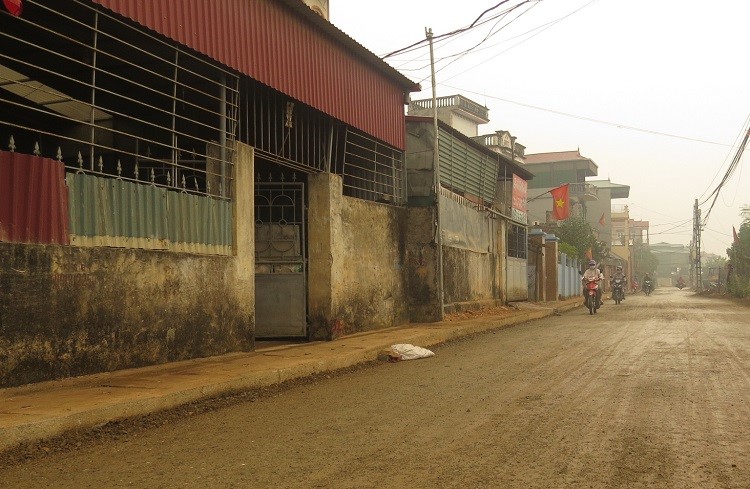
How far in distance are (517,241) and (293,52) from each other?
16.2m

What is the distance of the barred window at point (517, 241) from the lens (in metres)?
25.2

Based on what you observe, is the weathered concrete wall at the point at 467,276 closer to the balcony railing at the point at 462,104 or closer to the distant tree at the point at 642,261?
A: the balcony railing at the point at 462,104

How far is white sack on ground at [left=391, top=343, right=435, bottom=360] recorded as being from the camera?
1054cm

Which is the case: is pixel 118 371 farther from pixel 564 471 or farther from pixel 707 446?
pixel 707 446

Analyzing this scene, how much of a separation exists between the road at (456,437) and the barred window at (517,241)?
16.3m

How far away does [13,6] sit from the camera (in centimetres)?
653

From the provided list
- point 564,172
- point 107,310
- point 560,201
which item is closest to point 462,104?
point 560,201

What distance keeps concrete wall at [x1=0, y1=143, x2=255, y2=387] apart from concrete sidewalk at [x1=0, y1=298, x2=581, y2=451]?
193 millimetres

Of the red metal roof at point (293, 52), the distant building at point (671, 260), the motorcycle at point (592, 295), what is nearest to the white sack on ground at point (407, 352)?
the red metal roof at point (293, 52)

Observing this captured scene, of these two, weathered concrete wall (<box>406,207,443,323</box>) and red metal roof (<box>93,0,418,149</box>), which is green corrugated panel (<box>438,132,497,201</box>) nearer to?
weathered concrete wall (<box>406,207,443,323</box>)

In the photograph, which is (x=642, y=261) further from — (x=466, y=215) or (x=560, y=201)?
(x=466, y=215)

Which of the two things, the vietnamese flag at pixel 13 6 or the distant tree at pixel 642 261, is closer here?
the vietnamese flag at pixel 13 6

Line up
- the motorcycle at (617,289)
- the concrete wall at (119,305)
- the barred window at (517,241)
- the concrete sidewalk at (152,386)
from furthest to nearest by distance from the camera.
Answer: the motorcycle at (617,289) < the barred window at (517,241) < the concrete wall at (119,305) < the concrete sidewalk at (152,386)

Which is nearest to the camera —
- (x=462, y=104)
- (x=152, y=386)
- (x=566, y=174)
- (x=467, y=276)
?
(x=152, y=386)
